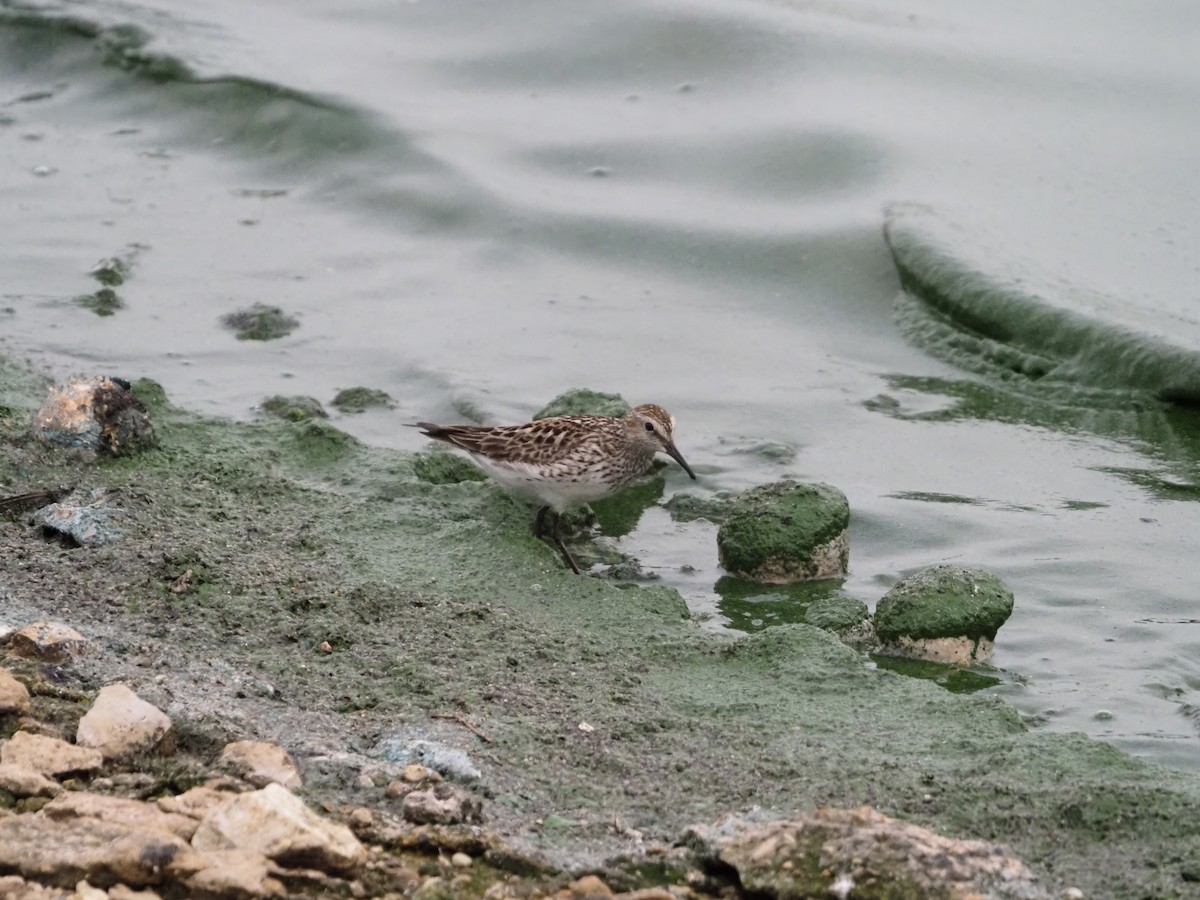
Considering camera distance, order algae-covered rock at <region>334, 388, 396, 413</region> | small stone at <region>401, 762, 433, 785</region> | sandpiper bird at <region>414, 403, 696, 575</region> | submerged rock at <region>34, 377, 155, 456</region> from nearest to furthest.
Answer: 1. small stone at <region>401, 762, 433, 785</region>
2. submerged rock at <region>34, 377, 155, 456</region>
3. sandpiper bird at <region>414, 403, 696, 575</region>
4. algae-covered rock at <region>334, 388, 396, 413</region>

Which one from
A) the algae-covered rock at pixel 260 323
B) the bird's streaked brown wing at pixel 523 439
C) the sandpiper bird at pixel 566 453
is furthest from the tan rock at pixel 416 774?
the algae-covered rock at pixel 260 323

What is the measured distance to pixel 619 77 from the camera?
13672mm

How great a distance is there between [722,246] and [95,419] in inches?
207

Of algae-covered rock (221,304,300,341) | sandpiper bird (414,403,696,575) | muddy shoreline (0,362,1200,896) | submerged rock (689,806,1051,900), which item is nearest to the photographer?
submerged rock (689,806,1051,900)

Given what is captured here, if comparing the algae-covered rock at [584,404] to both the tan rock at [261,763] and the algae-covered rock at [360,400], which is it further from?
the tan rock at [261,763]

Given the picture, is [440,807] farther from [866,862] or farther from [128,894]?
[866,862]

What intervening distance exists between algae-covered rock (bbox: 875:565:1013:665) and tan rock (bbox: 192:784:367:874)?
291 centimetres

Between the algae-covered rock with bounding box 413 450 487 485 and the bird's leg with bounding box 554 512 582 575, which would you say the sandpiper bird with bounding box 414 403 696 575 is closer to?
the bird's leg with bounding box 554 512 582 575

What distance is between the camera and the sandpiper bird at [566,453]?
7340mm

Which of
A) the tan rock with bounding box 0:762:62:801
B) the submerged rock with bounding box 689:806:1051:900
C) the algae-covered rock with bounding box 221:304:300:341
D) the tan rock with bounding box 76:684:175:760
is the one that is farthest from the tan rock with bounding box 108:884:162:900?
the algae-covered rock with bounding box 221:304:300:341

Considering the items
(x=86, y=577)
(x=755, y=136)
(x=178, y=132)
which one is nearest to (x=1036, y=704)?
(x=86, y=577)

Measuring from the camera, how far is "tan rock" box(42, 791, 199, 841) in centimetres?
378

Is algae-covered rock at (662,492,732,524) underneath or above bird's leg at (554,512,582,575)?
above

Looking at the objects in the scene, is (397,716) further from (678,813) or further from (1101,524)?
(1101,524)
